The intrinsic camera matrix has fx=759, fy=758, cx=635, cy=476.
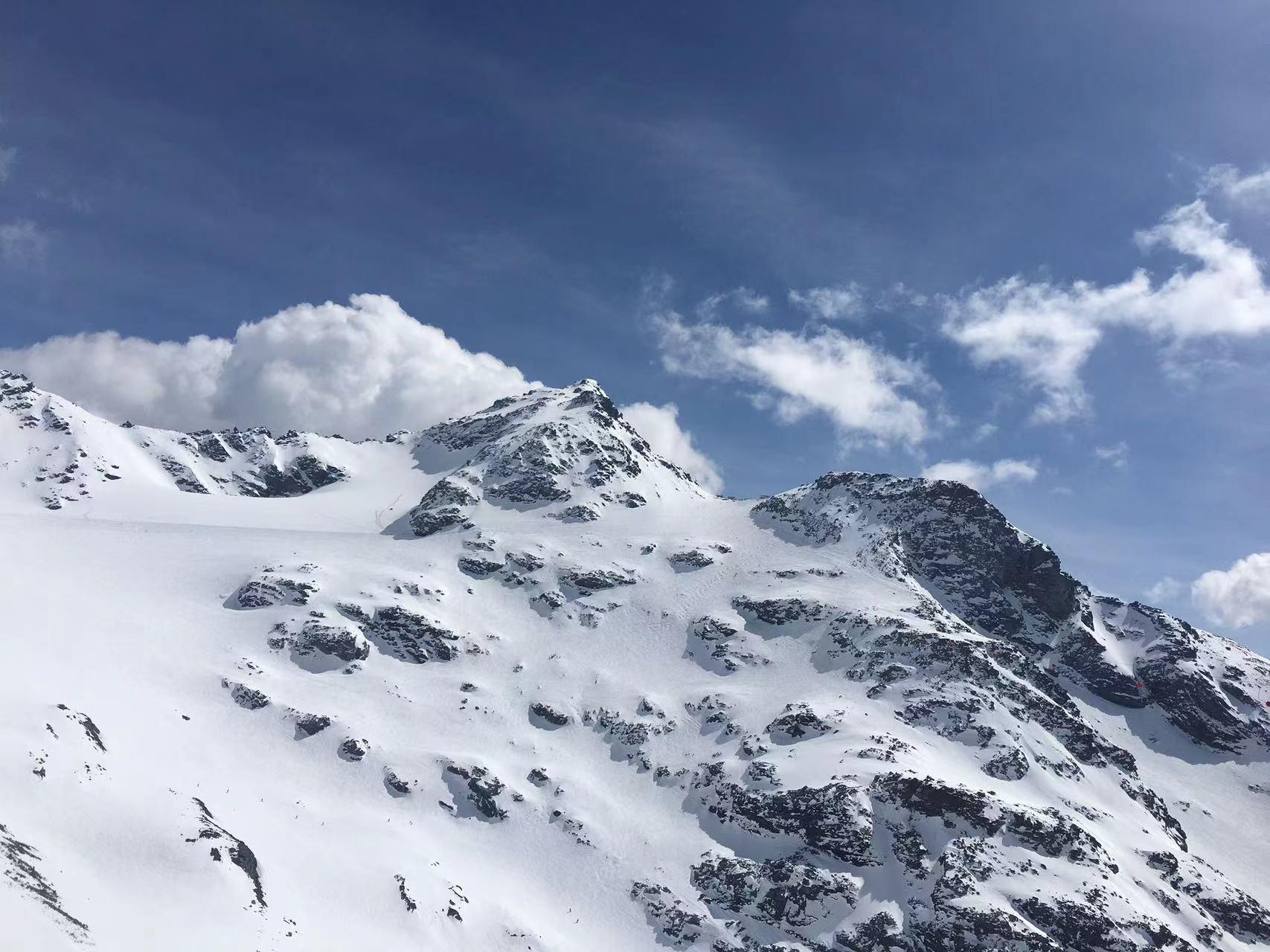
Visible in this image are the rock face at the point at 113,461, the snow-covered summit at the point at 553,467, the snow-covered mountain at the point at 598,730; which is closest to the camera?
the snow-covered mountain at the point at 598,730

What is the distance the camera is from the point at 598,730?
96750 mm

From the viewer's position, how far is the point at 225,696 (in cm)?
8706

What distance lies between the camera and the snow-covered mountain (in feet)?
209

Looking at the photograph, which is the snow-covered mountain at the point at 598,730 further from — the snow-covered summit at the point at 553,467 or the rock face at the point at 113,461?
the rock face at the point at 113,461

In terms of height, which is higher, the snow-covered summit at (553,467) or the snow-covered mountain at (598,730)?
the snow-covered summit at (553,467)

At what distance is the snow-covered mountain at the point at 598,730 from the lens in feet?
209

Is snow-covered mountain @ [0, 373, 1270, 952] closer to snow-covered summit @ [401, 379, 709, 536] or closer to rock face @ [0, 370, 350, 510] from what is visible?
snow-covered summit @ [401, 379, 709, 536]

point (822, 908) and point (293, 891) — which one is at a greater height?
point (822, 908)

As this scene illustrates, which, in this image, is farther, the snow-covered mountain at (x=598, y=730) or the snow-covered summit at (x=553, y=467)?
the snow-covered summit at (x=553, y=467)

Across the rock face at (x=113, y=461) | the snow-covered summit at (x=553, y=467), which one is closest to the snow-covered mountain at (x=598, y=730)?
the snow-covered summit at (x=553, y=467)

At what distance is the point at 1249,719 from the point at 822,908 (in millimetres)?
103586

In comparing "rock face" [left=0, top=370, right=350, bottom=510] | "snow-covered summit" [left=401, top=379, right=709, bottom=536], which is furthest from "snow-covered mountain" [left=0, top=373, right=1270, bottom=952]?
"rock face" [left=0, top=370, right=350, bottom=510]

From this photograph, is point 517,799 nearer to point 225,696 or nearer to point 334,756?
point 334,756

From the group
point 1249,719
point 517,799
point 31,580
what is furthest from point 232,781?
point 1249,719
